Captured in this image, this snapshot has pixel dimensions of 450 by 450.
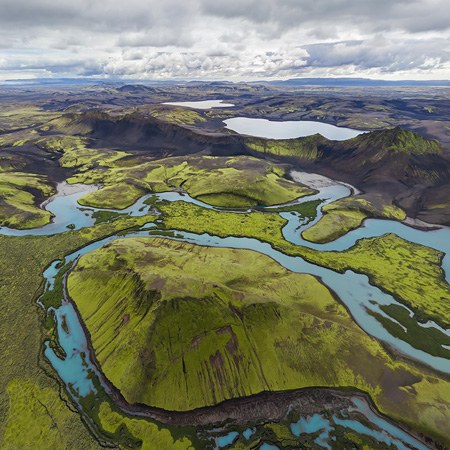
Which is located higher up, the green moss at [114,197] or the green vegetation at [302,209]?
the green moss at [114,197]

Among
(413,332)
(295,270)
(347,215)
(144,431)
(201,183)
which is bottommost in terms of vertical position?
(201,183)

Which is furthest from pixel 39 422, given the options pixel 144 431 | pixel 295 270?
pixel 295 270

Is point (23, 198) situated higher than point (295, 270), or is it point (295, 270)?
point (295, 270)

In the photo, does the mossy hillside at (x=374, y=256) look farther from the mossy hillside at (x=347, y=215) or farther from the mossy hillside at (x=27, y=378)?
the mossy hillside at (x=27, y=378)

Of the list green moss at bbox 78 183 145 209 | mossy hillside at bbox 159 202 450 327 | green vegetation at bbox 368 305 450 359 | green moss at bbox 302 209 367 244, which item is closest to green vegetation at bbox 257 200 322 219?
green moss at bbox 302 209 367 244

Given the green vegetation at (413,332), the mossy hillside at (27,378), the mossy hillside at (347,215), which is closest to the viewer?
the mossy hillside at (27,378)

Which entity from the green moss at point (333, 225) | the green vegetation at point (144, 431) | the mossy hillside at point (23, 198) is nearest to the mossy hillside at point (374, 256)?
the green moss at point (333, 225)

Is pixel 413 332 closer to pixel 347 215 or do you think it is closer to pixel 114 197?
pixel 347 215

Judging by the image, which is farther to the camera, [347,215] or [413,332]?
[347,215]
